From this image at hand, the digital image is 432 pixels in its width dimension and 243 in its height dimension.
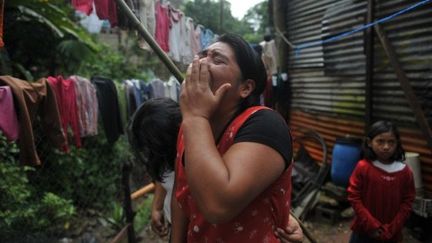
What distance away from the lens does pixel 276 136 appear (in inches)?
47.9

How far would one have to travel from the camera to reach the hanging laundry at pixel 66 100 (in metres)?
3.93

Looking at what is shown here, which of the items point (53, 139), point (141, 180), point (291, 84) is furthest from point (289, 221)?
point (291, 84)

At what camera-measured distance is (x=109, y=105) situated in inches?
191

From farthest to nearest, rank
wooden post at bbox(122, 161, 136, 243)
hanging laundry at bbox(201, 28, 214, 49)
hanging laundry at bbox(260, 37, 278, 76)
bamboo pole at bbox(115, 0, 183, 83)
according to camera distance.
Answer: hanging laundry at bbox(260, 37, 278, 76)
hanging laundry at bbox(201, 28, 214, 49)
wooden post at bbox(122, 161, 136, 243)
bamboo pole at bbox(115, 0, 183, 83)

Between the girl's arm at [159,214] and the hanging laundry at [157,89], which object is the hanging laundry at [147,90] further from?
the girl's arm at [159,214]

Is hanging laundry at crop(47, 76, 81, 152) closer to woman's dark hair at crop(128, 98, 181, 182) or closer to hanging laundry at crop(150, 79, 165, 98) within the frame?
hanging laundry at crop(150, 79, 165, 98)

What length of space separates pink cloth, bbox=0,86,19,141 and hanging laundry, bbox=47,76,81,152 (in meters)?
0.73

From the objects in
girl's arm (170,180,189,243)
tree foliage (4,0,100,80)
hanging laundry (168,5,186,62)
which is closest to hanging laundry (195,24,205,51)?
hanging laundry (168,5,186,62)

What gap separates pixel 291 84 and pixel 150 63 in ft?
17.3

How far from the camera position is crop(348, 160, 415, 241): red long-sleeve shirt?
3.18 meters

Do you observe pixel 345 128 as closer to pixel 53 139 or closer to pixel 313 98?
pixel 313 98

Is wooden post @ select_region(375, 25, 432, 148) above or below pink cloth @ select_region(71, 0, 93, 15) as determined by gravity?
below

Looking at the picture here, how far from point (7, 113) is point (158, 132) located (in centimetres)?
159

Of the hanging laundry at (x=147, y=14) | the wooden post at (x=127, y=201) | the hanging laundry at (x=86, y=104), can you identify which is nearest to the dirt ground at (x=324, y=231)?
the wooden post at (x=127, y=201)
